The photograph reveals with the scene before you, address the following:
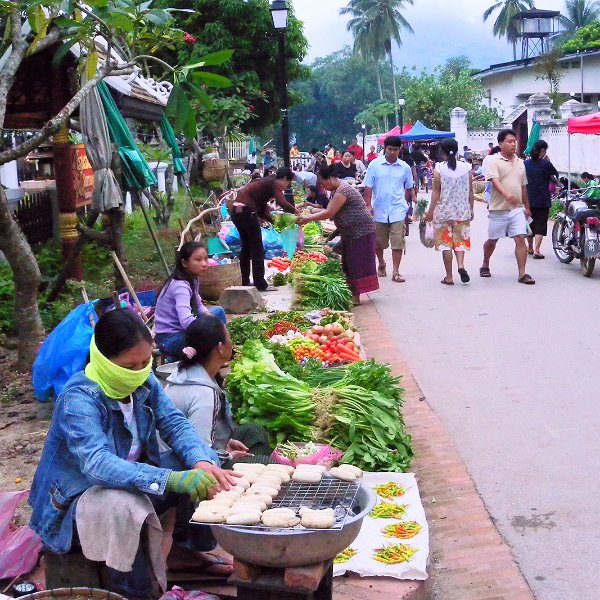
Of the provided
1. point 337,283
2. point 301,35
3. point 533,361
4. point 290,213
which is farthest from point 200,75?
point 301,35

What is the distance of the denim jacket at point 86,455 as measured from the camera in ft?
10.9

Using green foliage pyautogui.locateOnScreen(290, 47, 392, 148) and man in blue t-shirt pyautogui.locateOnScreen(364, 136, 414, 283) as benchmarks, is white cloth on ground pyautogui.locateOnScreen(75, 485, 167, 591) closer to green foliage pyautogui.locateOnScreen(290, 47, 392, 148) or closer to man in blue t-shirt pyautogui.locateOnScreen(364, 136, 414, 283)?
man in blue t-shirt pyautogui.locateOnScreen(364, 136, 414, 283)

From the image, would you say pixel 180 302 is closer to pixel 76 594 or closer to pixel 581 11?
pixel 76 594

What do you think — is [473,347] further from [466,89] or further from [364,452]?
[466,89]

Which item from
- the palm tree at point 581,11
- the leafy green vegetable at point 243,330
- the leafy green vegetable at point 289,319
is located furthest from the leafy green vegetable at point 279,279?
the palm tree at point 581,11

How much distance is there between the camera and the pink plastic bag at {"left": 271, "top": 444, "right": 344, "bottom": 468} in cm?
476

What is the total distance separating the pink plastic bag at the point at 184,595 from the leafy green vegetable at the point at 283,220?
843cm

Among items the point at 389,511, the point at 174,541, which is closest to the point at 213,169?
the point at 389,511

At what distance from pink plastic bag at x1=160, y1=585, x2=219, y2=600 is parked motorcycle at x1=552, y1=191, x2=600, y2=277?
9.93 metres

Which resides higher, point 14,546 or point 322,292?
point 322,292

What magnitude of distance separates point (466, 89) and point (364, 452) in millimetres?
44323

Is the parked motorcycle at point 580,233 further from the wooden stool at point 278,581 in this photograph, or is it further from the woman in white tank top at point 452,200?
the wooden stool at point 278,581

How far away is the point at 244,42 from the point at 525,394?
772 inches

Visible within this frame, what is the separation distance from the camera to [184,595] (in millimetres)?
3543
